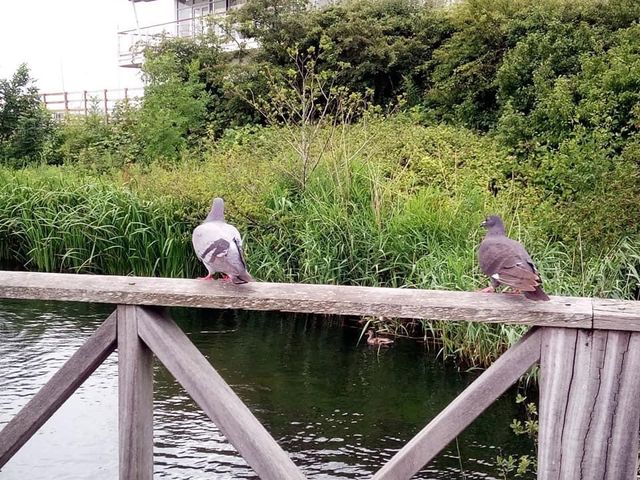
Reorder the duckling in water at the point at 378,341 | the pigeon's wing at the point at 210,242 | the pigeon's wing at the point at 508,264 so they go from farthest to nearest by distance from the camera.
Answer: the duckling in water at the point at 378,341 → the pigeon's wing at the point at 210,242 → the pigeon's wing at the point at 508,264

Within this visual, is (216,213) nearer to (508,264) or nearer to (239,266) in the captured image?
(239,266)

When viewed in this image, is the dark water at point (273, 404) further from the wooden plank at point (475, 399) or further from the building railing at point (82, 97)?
the building railing at point (82, 97)

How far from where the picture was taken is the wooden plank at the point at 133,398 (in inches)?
96.6

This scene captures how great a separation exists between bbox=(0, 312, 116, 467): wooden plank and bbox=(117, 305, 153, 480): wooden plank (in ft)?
0.22

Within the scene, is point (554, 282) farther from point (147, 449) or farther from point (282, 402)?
point (147, 449)

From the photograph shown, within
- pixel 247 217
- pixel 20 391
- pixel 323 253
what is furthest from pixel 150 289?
pixel 247 217

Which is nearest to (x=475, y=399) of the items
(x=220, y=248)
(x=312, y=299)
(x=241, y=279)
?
(x=312, y=299)

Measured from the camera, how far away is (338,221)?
834 centimetres

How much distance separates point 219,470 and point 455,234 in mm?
4024

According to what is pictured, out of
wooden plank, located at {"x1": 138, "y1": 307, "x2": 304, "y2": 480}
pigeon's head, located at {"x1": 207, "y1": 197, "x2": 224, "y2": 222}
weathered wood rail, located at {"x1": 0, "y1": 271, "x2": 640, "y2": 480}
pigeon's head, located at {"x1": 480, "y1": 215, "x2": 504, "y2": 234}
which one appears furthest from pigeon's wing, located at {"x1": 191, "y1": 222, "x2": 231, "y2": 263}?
pigeon's head, located at {"x1": 480, "y1": 215, "x2": 504, "y2": 234}

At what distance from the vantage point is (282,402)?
6.05 meters

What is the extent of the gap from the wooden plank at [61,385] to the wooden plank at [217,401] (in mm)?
161

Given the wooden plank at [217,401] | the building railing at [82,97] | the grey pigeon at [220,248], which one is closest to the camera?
the wooden plank at [217,401]

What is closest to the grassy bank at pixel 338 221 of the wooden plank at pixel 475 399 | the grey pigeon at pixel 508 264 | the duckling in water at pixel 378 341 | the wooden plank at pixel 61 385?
the duckling in water at pixel 378 341
